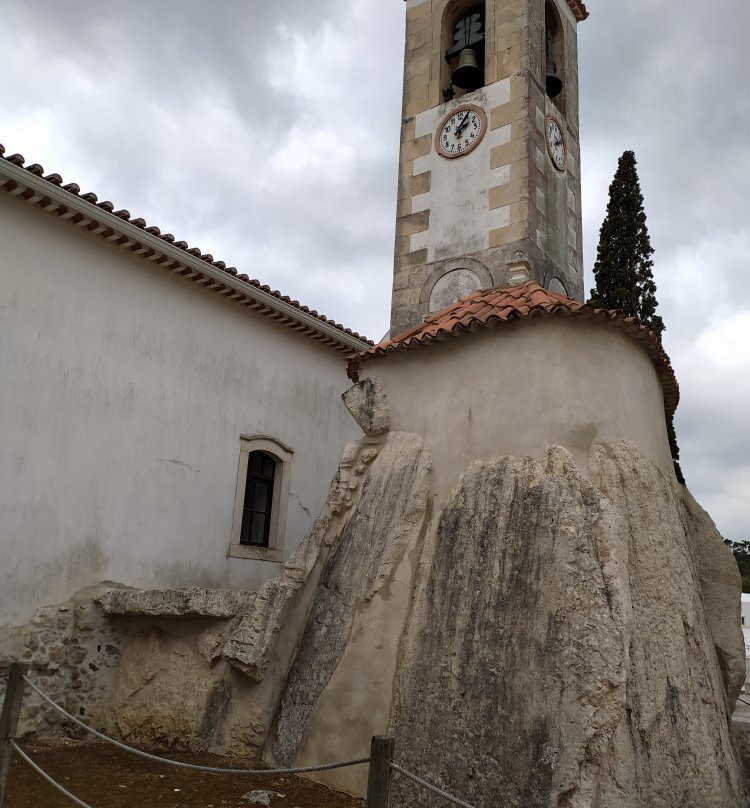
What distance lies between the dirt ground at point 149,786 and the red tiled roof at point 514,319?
3.79 meters

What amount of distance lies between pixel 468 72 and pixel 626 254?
20.7 ft

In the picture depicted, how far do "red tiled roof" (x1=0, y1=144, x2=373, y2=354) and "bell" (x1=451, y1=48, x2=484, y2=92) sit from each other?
372cm

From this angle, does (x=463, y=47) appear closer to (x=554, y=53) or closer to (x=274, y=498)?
(x=554, y=53)

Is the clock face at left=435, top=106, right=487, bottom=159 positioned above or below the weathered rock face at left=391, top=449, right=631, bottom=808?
above

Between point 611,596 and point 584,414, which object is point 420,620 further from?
point 584,414

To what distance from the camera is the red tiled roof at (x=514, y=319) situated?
19.2 feet

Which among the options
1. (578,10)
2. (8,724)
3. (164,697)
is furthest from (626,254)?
(8,724)

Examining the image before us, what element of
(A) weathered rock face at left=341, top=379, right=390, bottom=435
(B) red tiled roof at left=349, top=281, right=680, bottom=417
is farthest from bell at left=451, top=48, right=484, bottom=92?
(A) weathered rock face at left=341, top=379, right=390, bottom=435

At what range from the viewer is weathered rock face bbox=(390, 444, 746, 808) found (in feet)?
15.1

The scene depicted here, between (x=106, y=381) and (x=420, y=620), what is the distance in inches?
197

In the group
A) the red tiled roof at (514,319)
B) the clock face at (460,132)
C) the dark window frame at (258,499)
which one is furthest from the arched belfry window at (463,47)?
the dark window frame at (258,499)

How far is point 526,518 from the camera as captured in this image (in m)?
5.37

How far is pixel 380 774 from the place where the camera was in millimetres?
3469

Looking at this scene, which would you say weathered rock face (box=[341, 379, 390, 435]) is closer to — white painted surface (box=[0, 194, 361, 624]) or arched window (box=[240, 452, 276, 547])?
white painted surface (box=[0, 194, 361, 624])
